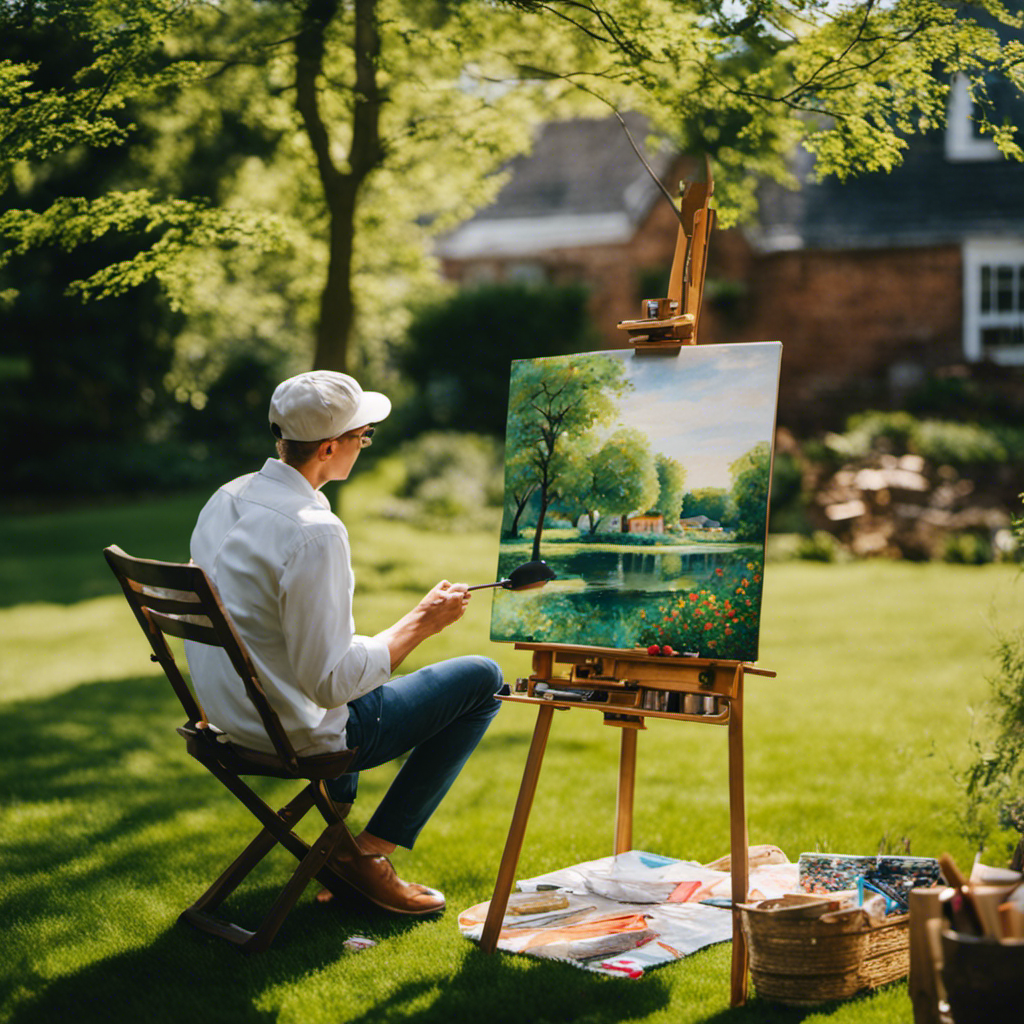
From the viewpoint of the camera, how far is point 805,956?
112 inches

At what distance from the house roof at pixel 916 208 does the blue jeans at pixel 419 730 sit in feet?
42.6

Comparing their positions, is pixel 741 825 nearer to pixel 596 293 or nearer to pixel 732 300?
pixel 732 300

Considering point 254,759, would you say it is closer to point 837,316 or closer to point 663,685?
point 663,685

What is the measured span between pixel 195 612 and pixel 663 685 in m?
1.33

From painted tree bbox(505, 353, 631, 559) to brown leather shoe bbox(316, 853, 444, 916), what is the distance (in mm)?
1096

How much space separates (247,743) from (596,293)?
1567 cm

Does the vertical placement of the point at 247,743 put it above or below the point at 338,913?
above

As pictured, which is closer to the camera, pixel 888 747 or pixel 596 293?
pixel 888 747

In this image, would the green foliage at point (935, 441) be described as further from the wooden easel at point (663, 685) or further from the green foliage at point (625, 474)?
the green foliage at point (625, 474)

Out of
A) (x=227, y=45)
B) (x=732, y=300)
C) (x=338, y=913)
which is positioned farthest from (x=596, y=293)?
(x=338, y=913)

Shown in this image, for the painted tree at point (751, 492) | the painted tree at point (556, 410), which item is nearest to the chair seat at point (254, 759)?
the painted tree at point (556, 410)

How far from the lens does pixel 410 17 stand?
16.6 feet

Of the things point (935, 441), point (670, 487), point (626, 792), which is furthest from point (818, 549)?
point (670, 487)

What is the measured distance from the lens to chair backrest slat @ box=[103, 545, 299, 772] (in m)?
2.78
